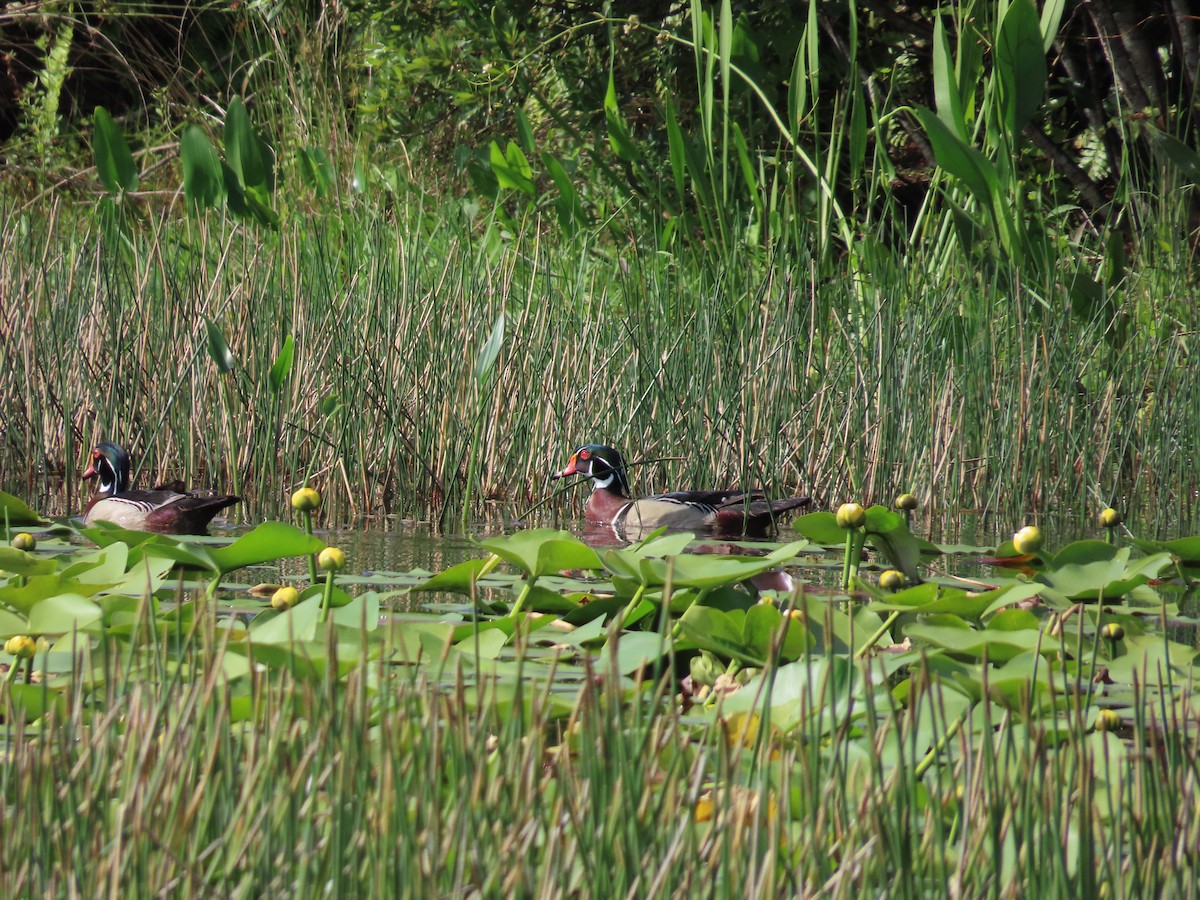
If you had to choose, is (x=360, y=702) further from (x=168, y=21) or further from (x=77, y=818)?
(x=168, y=21)

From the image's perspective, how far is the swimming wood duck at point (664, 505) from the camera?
15.7ft

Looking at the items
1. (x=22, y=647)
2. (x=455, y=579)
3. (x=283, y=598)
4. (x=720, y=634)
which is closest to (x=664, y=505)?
(x=455, y=579)

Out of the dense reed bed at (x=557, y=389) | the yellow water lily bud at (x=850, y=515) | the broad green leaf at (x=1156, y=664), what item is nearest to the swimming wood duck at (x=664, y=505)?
the dense reed bed at (x=557, y=389)

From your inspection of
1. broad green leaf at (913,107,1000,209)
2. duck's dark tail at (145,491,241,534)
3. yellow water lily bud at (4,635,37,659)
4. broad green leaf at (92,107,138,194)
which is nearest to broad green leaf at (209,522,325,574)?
yellow water lily bud at (4,635,37,659)

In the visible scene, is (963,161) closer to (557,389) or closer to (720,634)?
(557,389)

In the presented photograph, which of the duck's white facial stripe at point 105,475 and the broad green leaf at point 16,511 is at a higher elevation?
the duck's white facial stripe at point 105,475

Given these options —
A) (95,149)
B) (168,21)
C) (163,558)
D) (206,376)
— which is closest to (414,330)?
(206,376)

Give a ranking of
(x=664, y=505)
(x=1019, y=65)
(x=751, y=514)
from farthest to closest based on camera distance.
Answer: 1. (x=1019, y=65)
2. (x=664, y=505)
3. (x=751, y=514)

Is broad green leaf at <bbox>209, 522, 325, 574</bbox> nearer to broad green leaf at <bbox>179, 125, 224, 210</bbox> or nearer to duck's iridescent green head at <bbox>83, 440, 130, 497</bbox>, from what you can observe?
duck's iridescent green head at <bbox>83, 440, 130, 497</bbox>

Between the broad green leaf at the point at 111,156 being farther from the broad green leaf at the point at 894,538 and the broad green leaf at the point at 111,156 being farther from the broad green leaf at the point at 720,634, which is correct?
the broad green leaf at the point at 720,634

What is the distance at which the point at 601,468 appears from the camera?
17.3 ft

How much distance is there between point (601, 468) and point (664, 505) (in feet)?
1.35

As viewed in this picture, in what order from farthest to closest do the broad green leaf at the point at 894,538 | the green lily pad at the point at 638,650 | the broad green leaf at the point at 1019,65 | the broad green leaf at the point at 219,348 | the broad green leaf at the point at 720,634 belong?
the broad green leaf at the point at 1019,65
the broad green leaf at the point at 219,348
the broad green leaf at the point at 894,538
the broad green leaf at the point at 720,634
the green lily pad at the point at 638,650

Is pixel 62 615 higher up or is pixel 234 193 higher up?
pixel 234 193
